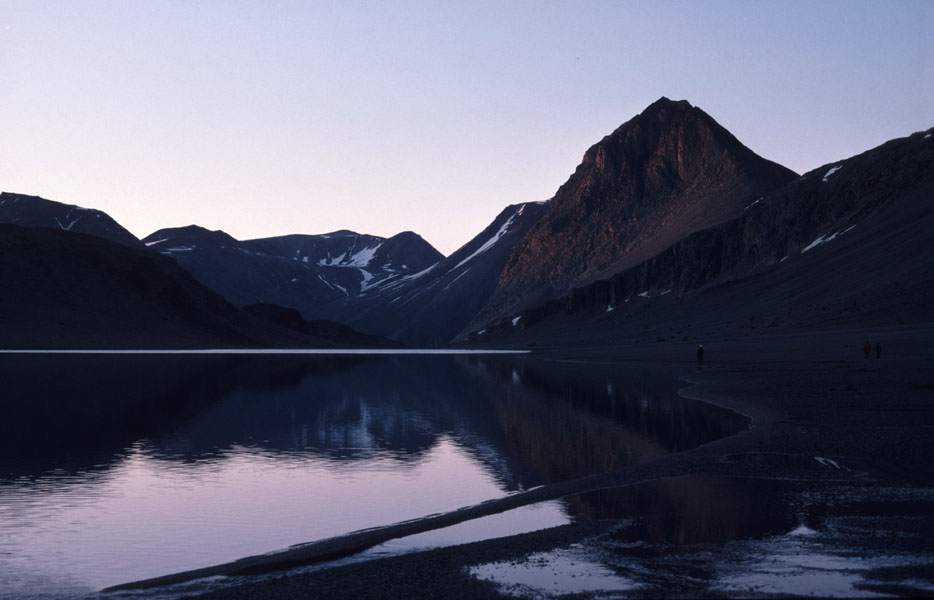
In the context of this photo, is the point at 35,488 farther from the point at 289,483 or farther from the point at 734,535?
the point at 734,535

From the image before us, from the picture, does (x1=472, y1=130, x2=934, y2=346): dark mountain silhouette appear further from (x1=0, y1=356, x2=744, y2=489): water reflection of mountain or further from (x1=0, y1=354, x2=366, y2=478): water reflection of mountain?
(x1=0, y1=354, x2=366, y2=478): water reflection of mountain

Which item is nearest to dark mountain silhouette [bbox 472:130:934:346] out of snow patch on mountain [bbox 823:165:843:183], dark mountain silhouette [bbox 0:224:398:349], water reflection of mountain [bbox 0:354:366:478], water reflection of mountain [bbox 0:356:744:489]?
snow patch on mountain [bbox 823:165:843:183]

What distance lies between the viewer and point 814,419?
3025 centimetres

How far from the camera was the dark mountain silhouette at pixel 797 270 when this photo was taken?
100 metres

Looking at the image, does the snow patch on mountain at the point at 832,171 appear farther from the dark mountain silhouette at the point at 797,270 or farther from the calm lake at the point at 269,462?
the calm lake at the point at 269,462

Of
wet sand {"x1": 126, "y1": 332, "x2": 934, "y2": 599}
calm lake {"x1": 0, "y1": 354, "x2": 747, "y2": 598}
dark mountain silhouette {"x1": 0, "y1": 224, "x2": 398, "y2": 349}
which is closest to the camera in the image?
wet sand {"x1": 126, "y1": 332, "x2": 934, "y2": 599}

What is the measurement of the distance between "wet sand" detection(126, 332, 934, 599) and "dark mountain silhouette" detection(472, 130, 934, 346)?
139ft

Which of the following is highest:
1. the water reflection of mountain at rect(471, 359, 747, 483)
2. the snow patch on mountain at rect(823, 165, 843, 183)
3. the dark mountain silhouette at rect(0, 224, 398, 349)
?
the snow patch on mountain at rect(823, 165, 843, 183)

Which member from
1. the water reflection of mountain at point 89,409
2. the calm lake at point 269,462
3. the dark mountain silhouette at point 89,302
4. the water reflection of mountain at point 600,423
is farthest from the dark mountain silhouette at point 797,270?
the dark mountain silhouette at point 89,302

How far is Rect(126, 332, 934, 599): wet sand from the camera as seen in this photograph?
41.8 feet

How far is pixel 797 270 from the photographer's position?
135 meters

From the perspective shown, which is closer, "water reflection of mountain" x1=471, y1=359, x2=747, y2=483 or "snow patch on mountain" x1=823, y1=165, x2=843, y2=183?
"water reflection of mountain" x1=471, y1=359, x2=747, y2=483

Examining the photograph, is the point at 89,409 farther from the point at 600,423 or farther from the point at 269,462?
the point at 600,423

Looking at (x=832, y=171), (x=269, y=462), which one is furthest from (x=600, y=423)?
(x=832, y=171)
